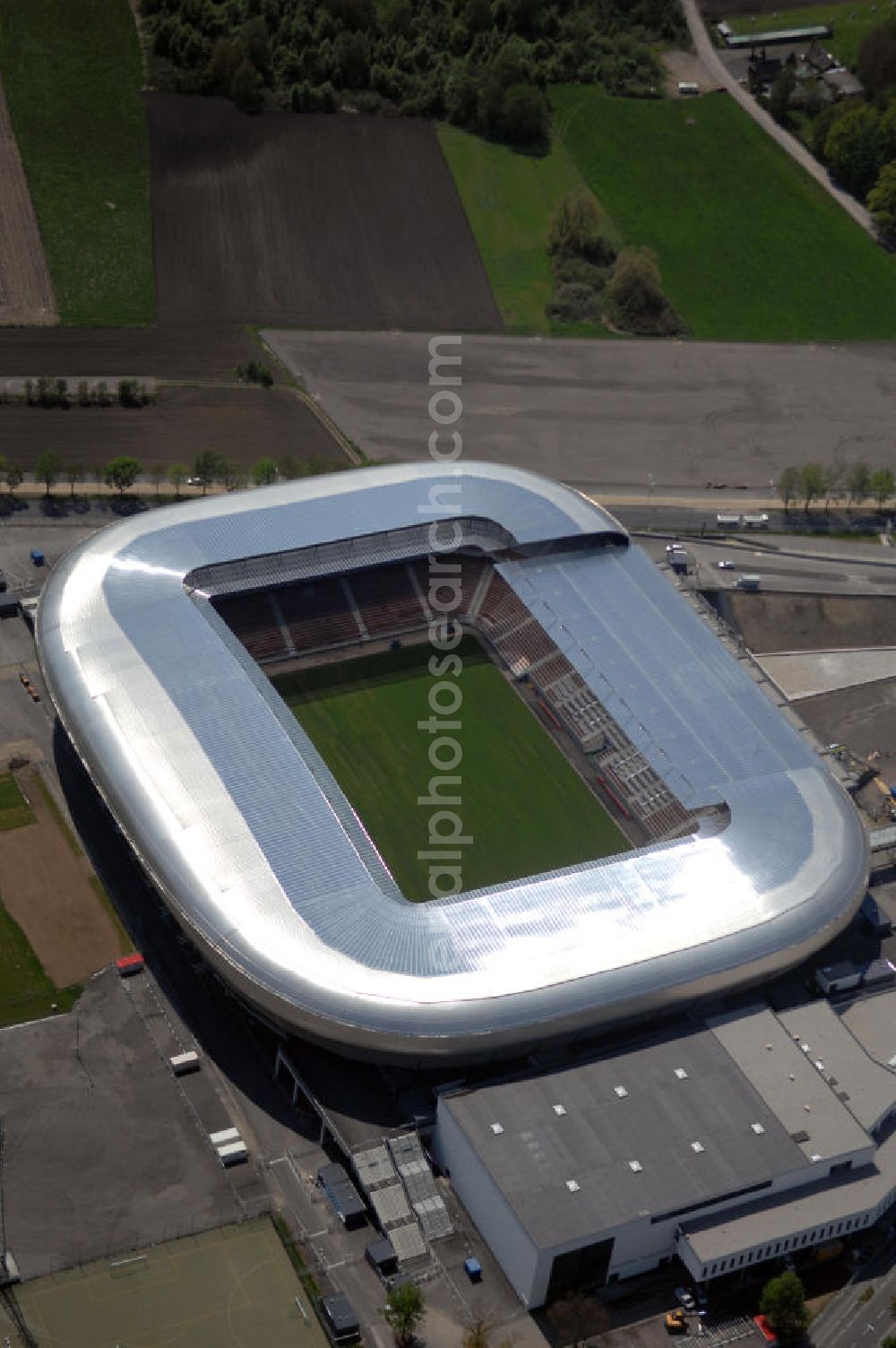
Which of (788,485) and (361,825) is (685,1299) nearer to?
(361,825)

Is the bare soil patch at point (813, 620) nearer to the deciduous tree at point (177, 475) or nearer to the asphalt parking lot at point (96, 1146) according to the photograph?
the deciduous tree at point (177, 475)

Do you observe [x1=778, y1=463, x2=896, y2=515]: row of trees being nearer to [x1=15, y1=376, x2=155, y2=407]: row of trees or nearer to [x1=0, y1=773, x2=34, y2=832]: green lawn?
[x1=15, y1=376, x2=155, y2=407]: row of trees

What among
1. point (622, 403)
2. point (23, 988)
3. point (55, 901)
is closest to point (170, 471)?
point (622, 403)

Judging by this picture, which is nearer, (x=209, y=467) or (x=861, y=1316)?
(x=861, y=1316)

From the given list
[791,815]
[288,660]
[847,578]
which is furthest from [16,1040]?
[847,578]

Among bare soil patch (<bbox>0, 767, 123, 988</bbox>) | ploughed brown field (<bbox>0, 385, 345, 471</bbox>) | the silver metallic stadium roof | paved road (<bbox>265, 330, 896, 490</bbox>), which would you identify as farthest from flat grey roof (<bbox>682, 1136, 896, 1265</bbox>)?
ploughed brown field (<bbox>0, 385, 345, 471</bbox>)

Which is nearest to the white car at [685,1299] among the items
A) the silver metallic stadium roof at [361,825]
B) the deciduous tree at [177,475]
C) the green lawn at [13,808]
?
the silver metallic stadium roof at [361,825]

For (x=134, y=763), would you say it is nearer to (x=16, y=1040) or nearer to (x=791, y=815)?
(x=16, y=1040)

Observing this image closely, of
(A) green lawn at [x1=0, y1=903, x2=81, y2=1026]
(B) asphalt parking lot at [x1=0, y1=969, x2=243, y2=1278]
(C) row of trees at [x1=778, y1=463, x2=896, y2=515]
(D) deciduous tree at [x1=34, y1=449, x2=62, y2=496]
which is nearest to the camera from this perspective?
(B) asphalt parking lot at [x1=0, y1=969, x2=243, y2=1278]
